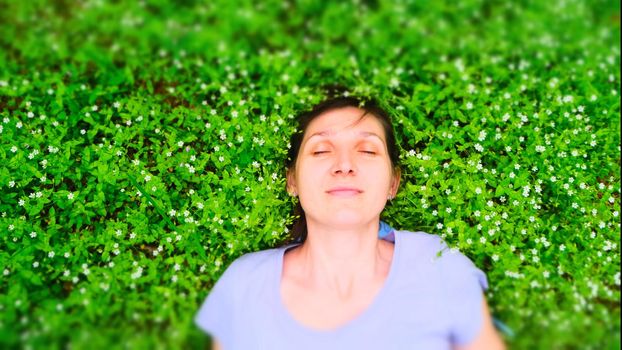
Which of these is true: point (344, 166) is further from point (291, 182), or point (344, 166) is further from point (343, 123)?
point (291, 182)

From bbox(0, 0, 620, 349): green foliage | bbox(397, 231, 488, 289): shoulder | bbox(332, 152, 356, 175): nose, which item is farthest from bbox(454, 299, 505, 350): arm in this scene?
bbox(332, 152, 356, 175): nose

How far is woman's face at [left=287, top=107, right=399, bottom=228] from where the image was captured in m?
3.60

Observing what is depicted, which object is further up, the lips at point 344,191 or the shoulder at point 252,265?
the lips at point 344,191

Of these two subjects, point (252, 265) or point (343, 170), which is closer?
point (343, 170)

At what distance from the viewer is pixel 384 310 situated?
3471mm

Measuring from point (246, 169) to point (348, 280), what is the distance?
4.61 feet

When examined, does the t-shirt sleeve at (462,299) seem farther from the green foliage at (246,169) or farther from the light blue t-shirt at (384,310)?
the green foliage at (246,169)

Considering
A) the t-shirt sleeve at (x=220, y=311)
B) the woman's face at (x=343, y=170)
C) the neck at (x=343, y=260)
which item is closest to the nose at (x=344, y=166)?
the woman's face at (x=343, y=170)

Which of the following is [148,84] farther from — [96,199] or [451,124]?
[451,124]

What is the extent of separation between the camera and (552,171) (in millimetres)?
4430

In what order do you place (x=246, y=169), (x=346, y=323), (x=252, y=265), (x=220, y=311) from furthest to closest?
1. (x=246, y=169)
2. (x=252, y=265)
3. (x=220, y=311)
4. (x=346, y=323)

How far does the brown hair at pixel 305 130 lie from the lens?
414 cm

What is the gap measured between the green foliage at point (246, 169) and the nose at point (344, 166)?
88 cm

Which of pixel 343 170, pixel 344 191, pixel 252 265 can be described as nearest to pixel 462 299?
pixel 344 191
